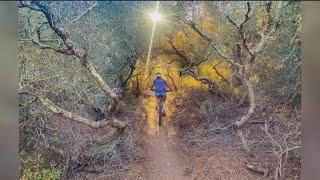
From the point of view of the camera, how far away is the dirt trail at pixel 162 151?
1.70 m

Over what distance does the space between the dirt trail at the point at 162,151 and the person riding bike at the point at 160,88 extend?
0.04m

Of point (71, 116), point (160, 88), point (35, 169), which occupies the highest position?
point (160, 88)

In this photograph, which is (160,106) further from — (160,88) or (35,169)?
(35,169)

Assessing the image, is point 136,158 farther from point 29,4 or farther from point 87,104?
point 29,4

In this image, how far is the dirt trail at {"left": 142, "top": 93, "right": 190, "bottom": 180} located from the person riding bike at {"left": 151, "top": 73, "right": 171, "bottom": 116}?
0.04 meters

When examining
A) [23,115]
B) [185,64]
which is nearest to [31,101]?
[23,115]

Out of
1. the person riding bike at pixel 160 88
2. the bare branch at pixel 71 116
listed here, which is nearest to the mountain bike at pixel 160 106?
the person riding bike at pixel 160 88

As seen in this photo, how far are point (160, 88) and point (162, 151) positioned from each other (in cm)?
31

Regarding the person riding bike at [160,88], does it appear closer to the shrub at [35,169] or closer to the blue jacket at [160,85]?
the blue jacket at [160,85]

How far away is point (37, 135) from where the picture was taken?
1.70 meters

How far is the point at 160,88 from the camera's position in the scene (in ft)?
5.54

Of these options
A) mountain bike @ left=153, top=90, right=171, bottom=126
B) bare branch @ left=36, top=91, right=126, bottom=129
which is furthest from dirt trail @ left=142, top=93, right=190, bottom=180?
bare branch @ left=36, top=91, right=126, bottom=129

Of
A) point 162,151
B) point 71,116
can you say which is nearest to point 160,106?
point 162,151

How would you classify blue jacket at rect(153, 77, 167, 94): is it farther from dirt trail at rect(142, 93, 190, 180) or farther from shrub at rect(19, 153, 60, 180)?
shrub at rect(19, 153, 60, 180)
